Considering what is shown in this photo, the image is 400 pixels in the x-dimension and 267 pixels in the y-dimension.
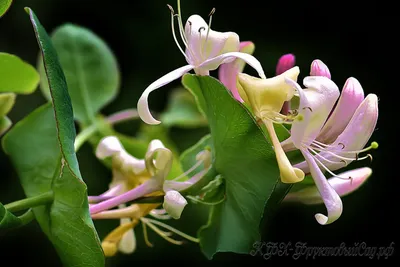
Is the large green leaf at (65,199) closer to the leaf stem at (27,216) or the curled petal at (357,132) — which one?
the leaf stem at (27,216)

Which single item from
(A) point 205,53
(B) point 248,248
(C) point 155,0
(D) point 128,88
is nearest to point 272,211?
(B) point 248,248

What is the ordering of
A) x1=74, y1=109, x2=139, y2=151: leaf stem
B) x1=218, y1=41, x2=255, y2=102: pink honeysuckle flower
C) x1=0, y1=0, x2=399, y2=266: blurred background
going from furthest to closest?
x1=0, y1=0, x2=399, y2=266: blurred background, x1=74, y1=109, x2=139, y2=151: leaf stem, x1=218, y1=41, x2=255, y2=102: pink honeysuckle flower

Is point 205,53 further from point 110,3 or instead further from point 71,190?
point 110,3

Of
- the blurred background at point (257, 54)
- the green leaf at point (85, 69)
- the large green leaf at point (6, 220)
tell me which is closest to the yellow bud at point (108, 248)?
the large green leaf at point (6, 220)

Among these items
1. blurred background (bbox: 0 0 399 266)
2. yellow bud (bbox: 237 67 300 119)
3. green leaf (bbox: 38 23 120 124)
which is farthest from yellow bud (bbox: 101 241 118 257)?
blurred background (bbox: 0 0 399 266)

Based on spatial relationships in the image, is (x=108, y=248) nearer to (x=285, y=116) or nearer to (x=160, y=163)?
(x=160, y=163)

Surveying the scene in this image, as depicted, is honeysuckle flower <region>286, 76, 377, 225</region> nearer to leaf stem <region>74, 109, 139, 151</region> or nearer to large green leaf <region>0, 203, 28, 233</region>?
large green leaf <region>0, 203, 28, 233</region>
